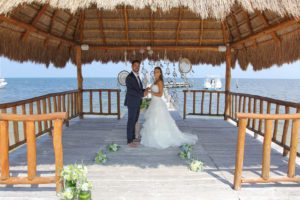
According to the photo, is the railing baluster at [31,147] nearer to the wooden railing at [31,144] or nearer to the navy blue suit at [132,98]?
the wooden railing at [31,144]

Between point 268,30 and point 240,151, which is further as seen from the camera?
point 268,30

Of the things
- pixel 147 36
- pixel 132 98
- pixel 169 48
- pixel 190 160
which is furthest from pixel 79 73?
pixel 190 160

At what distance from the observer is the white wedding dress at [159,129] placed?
489 cm

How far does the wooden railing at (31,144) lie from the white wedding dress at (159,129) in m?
2.23

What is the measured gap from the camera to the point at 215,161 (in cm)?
407

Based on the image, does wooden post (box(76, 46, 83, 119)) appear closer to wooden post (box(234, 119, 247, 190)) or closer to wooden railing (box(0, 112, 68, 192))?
wooden railing (box(0, 112, 68, 192))

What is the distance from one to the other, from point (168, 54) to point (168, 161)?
5.03m

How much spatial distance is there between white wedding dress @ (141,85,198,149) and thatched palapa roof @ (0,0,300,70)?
8.24ft

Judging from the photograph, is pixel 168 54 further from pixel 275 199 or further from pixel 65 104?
pixel 275 199

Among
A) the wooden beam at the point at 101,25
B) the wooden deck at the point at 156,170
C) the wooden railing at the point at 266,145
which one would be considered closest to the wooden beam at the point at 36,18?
the wooden beam at the point at 101,25

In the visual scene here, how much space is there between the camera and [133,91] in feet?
15.6

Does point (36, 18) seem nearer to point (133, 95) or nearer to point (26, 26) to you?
point (26, 26)

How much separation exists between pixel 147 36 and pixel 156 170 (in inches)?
205

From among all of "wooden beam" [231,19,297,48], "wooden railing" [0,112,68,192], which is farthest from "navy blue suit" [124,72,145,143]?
"wooden beam" [231,19,297,48]
